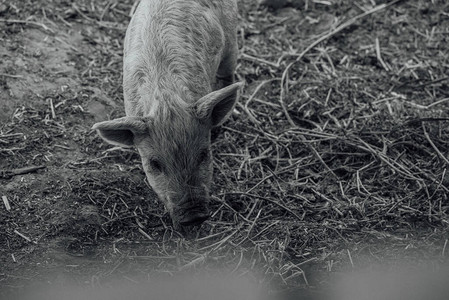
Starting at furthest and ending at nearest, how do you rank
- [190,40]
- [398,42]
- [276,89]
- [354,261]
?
[398,42]
[276,89]
[190,40]
[354,261]

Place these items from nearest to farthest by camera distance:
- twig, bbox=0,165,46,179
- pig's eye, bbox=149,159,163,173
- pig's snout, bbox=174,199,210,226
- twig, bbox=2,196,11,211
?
pig's snout, bbox=174,199,210,226 < pig's eye, bbox=149,159,163,173 < twig, bbox=2,196,11,211 < twig, bbox=0,165,46,179

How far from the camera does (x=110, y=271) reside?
6691 millimetres

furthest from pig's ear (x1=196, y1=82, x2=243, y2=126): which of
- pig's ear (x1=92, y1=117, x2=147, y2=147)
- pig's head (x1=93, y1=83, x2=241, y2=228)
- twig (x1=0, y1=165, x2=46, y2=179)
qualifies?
twig (x1=0, y1=165, x2=46, y2=179)

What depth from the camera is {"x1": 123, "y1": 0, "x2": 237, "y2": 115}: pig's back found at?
6.90m

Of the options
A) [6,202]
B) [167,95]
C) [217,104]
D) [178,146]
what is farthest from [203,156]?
[6,202]

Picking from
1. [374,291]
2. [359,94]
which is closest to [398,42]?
[359,94]

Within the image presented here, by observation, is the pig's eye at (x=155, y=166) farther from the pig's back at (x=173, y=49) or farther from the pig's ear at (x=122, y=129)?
the pig's back at (x=173, y=49)

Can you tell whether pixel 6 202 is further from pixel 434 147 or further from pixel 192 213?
pixel 434 147

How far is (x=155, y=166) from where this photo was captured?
272 inches

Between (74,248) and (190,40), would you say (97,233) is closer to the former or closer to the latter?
(74,248)

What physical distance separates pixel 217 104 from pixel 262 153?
1383 mm

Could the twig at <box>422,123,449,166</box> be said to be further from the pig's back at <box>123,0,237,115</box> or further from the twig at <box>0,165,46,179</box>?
the twig at <box>0,165,46,179</box>

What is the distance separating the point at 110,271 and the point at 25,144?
187 centimetres

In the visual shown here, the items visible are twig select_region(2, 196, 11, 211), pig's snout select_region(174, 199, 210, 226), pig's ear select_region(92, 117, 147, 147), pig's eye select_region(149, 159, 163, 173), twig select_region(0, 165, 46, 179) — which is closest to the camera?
pig's ear select_region(92, 117, 147, 147)
